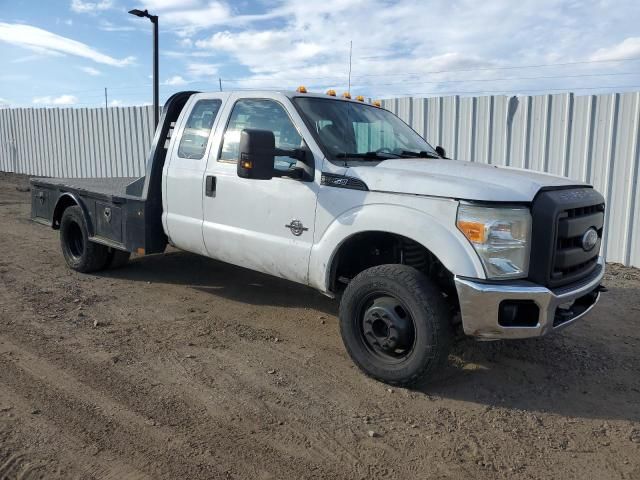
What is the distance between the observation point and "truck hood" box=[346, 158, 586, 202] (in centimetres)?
329

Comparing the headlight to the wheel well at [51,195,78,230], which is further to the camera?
the wheel well at [51,195,78,230]

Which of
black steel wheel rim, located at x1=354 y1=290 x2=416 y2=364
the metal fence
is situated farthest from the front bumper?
the metal fence

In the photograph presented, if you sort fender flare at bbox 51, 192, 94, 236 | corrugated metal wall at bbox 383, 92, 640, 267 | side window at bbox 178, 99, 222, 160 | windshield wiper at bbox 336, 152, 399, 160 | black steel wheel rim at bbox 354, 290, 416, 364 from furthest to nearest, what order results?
corrugated metal wall at bbox 383, 92, 640, 267, fender flare at bbox 51, 192, 94, 236, side window at bbox 178, 99, 222, 160, windshield wiper at bbox 336, 152, 399, 160, black steel wheel rim at bbox 354, 290, 416, 364

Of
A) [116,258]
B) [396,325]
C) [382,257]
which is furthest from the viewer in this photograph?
[116,258]

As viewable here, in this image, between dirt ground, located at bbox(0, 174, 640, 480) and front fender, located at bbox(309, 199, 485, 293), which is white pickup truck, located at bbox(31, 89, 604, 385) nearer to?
front fender, located at bbox(309, 199, 485, 293)

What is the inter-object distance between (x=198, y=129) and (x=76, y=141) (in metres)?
12.9

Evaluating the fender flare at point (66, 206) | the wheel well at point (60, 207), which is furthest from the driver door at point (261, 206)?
the wheel well at point (60, 207)

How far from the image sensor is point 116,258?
6.66 m

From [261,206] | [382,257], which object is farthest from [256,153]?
[382,257]

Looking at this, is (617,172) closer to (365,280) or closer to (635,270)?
(635,270)

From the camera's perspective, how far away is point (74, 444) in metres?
2.93

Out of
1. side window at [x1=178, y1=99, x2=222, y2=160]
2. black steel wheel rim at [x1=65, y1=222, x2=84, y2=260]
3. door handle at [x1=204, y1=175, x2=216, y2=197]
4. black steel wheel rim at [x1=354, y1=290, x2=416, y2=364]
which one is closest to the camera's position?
black steel wheel rim at [x1=354, y1=290, x2=416, y2=364]

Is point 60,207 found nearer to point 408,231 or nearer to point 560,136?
point 408,231

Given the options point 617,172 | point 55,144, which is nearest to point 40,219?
point 617,172
